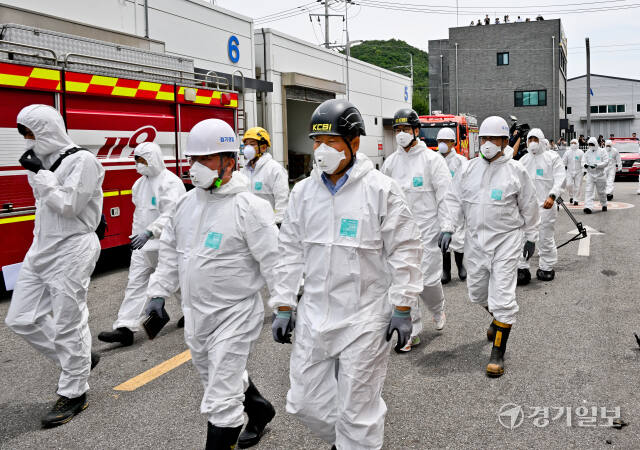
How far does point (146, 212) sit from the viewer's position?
6.34m

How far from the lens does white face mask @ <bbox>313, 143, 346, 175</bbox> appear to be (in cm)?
319

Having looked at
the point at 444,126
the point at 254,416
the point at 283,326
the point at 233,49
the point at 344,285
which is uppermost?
the point at 233,49

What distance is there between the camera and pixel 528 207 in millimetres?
5484

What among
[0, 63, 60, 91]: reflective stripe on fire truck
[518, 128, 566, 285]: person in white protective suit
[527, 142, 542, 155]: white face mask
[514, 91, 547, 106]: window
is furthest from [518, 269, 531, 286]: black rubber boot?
[514, 91, 547, 106]: window

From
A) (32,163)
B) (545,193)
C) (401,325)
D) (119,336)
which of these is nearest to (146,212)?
(119,336)

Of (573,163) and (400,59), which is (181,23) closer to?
(573,163)

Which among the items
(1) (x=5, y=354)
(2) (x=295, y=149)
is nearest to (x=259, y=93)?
(2) (x=295, y=149)

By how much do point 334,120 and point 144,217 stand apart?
370cm

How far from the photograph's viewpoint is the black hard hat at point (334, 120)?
10.5 ft

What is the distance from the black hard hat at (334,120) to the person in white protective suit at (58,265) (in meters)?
2.06

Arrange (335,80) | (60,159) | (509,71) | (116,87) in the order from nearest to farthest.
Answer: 1. (60,159)
2. (116,87)
3. (335,80)
4. (509,71)

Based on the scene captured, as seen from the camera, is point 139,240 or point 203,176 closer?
point 203,176

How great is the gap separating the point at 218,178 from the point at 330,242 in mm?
804

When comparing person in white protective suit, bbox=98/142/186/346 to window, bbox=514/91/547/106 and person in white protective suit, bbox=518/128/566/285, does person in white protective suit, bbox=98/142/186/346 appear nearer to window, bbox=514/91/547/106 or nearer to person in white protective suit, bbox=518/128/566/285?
person in white protective suit, bbox=518/128/566/285
